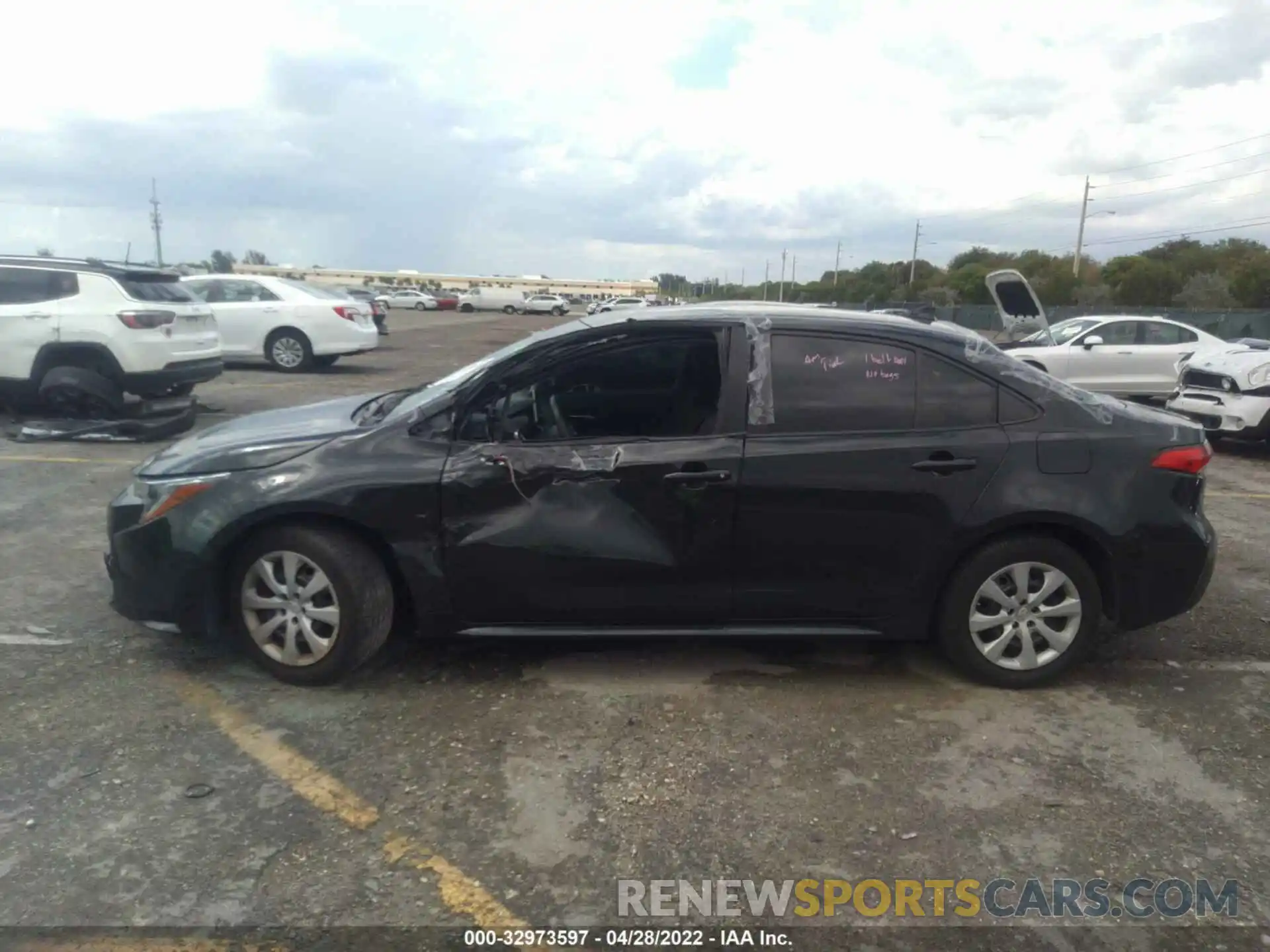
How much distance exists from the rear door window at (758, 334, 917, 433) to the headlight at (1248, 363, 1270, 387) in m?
7.93

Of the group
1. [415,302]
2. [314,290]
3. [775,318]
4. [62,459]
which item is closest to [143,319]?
[62,459]

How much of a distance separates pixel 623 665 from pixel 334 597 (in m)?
1.32

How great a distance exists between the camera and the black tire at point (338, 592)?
12.9ft

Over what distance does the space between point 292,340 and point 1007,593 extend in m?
14.3

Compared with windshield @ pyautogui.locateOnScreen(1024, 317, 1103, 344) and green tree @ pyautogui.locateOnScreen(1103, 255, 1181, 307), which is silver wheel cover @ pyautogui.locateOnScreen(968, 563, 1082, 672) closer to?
windshield @ pyautogui.locateOnScreen(1024, 317, 1103, 344)

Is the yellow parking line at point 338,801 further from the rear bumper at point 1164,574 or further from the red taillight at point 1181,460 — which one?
the red taillight at point 1181,460

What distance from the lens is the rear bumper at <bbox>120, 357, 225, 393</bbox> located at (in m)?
9.80

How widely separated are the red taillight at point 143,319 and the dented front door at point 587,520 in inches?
285

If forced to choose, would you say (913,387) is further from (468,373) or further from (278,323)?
(278,323)

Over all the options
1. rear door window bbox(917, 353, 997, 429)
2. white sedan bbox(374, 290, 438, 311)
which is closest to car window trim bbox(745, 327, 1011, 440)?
rear door window bbox(917, 353, 997, 429)

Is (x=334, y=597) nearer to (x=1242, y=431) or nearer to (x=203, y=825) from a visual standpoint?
(x=203, y=825)

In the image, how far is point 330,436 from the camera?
4.08 meters

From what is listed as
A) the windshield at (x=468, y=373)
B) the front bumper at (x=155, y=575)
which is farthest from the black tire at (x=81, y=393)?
the windshield at (x=468, y=373)

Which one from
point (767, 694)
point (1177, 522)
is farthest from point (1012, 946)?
point (1177, 522)
